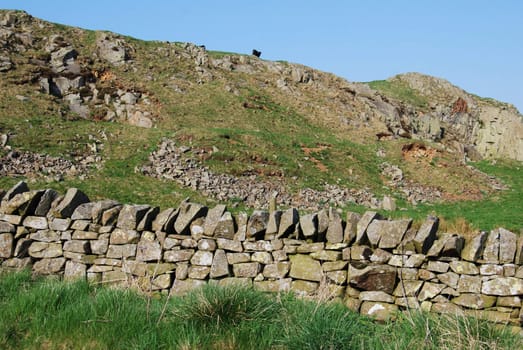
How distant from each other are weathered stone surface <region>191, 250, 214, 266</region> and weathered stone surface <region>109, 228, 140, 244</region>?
3.82ft

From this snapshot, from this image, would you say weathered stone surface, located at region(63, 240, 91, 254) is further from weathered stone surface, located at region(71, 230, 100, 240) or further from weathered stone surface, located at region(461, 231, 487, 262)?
weathered stone surface, located at region(461, 231, 487, 262)

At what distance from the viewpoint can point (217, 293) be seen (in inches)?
219

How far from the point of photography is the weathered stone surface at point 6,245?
8367 mm

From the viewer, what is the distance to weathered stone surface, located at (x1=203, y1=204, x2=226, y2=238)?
7.64 m

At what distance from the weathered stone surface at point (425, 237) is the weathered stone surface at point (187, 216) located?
3653mm

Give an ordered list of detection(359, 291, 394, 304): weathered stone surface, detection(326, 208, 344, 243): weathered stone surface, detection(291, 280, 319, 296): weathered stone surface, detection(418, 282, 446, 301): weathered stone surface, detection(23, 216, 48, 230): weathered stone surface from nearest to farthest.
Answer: detection(418, 282, 446, 301): weathered stone surface
detection(359, 291, 394, 304): weathered stone surface
detection(291, 280, 319, 296): weathered stone surface
detection(326, 208, 344, 243): weathered stone surface
detection(23, 216, 48, 230): weathered stone surface

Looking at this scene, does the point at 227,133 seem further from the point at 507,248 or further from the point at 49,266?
the point at 507,248

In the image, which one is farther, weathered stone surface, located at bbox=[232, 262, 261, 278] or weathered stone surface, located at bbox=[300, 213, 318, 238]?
weathered stone surface, located at bbox=[232, 262, 261, 278]

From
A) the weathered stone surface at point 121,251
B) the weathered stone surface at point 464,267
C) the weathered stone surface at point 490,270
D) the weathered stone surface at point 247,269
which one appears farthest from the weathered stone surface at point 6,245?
the weathered stone surface at point 490,270

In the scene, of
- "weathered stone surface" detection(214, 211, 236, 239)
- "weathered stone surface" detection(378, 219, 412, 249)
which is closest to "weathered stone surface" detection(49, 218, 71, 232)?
"weathered stone surface" detection(214, 211, 236, 239)

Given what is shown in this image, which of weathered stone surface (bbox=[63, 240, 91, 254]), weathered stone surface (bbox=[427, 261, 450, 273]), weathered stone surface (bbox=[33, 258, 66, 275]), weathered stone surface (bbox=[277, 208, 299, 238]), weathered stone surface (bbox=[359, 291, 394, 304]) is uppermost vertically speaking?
weathered stone surface (bbox=[277, 208, 299, 238])

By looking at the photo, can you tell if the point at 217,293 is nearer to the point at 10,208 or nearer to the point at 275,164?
the point at 10,208

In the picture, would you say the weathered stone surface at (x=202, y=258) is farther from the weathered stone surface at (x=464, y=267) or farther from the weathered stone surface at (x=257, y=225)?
the weathered stone surface at (x=464, y=267)

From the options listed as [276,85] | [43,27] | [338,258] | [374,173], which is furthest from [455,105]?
[338,258]
